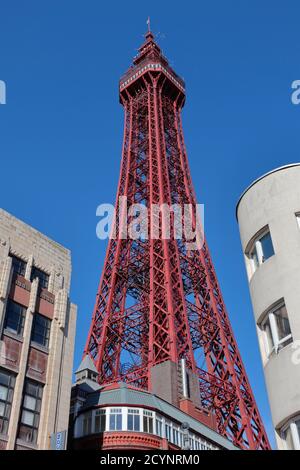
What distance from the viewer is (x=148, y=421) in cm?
2773

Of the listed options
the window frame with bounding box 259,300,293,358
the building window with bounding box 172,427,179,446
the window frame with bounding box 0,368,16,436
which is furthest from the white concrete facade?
the window frame with bounding box 259,300,293,358

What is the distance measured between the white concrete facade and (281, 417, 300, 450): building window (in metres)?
10.2

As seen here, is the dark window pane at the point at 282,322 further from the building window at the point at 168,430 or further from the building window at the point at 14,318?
the building window at the point at 168,430

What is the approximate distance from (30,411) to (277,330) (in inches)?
432

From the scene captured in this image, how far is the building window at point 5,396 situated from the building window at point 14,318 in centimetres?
168

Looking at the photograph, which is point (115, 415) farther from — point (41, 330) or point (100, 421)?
point (41, 330)

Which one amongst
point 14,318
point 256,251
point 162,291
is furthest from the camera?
point 162,291

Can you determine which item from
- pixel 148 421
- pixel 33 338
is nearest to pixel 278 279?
pixel 33 338

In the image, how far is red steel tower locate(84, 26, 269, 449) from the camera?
4062 cm

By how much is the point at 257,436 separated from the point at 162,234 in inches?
756

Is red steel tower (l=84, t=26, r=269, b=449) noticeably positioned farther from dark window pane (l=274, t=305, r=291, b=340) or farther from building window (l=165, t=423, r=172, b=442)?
dark window pane (l=274, t=305, r=291, b=340)

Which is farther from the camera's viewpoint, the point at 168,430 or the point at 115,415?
the point at 168,430
